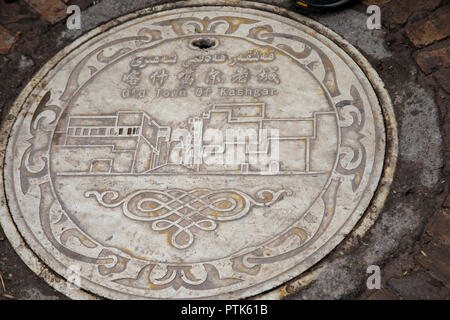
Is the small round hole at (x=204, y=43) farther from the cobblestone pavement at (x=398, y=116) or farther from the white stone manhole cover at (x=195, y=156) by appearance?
the cobblestone pavement at (x=398, y=116)

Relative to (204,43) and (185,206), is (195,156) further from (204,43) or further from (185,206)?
(204,43)

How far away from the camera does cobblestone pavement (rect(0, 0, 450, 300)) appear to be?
2.76 metres

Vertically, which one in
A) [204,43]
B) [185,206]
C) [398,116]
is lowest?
[185,206]

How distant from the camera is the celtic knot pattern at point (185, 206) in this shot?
9.82ft

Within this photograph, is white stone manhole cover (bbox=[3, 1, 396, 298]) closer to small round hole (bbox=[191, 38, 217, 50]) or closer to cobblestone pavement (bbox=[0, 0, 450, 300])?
small round hole (bbox=[191, 38, 217, 50])

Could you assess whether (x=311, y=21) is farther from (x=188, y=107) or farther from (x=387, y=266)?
(x=387, y=266)

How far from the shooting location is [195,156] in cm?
322

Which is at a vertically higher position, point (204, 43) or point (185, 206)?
point (204, 43)

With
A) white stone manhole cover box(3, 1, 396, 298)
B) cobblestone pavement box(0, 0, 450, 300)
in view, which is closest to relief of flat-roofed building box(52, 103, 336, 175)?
white stone manhole cover box(3, 1, 396, 298)

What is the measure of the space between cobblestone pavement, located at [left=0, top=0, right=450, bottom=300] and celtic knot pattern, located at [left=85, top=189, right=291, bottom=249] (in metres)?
0.58

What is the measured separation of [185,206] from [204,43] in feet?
4.45

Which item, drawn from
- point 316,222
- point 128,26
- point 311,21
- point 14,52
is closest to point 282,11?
point 311,21

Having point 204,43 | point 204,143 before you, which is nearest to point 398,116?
point 204,143

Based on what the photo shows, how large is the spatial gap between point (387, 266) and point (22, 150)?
94.8 inches
